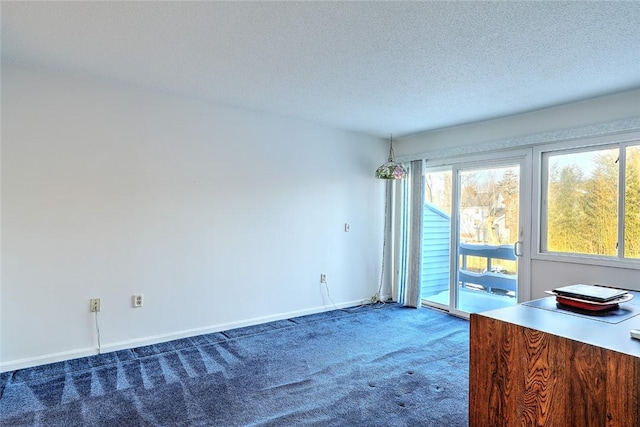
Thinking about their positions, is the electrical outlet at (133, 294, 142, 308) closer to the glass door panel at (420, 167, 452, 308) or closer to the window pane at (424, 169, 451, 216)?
the glass door panel at (420, 167, 452, 308)

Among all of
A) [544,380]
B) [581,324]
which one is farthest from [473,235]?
[544,380]

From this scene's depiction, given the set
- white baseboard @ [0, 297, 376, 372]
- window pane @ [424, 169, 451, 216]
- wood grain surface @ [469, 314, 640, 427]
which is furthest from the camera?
window pane @ [424, 169, 451, 216]

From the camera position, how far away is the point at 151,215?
3.36 m

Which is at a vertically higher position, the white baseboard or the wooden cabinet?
the wooden cabinet

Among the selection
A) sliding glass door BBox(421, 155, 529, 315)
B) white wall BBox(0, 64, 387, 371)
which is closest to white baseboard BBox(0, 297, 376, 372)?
white wall BBox(0, 64, 387, 371)

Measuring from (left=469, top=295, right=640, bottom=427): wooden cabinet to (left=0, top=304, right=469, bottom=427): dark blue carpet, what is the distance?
2.20ft

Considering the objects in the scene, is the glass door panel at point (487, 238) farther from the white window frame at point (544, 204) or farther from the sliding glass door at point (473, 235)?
the white window frame at point (544, 204)

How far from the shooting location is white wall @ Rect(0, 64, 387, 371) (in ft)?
9.30

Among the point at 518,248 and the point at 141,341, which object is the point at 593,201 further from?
the point at 141,341

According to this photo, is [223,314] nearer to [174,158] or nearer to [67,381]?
[67,381]

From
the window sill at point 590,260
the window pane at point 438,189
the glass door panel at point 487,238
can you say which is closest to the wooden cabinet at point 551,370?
the window sill at point 590,260

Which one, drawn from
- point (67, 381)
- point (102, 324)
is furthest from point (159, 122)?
point (67, 381)

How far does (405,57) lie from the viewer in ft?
8.35

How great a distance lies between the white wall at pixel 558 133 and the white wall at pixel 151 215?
1.53 metres
